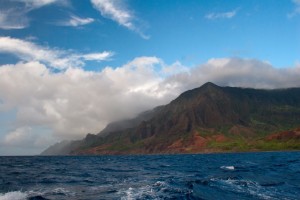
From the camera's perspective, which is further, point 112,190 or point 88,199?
point 112,190

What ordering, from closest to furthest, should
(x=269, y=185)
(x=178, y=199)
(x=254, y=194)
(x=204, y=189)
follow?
(x=178, y=199), (x=254, y=194), (x=204, y=189), (x=269, y=185)

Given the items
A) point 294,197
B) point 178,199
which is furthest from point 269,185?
point 178,199

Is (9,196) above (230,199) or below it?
above

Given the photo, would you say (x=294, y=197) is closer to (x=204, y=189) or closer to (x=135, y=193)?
(x=204, y=189)

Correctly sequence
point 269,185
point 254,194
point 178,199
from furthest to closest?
point 269,185, point 254,194, point 178,199

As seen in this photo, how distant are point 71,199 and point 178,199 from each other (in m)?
11.8

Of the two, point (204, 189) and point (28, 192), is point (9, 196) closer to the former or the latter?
point (28, 192)

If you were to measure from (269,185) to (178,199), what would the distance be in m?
19.1

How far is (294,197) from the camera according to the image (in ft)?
128

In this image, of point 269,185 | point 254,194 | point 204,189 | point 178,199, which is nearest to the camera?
point 178,199

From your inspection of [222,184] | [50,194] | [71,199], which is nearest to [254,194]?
[222,184]

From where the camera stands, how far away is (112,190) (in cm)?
4516

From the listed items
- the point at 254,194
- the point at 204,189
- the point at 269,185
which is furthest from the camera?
the point at 269,185

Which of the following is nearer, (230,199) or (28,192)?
(230,199)
